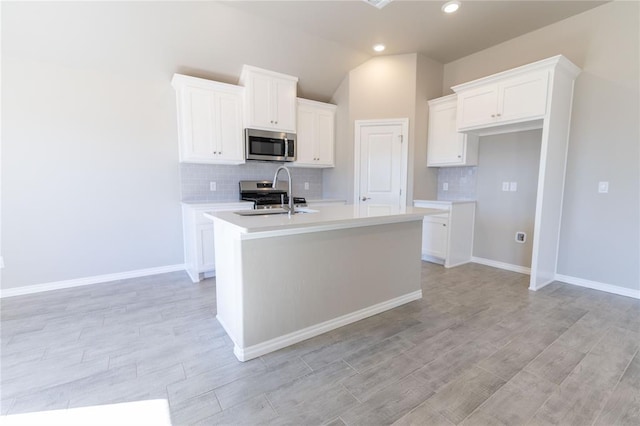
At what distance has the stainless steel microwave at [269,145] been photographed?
377 centimetres

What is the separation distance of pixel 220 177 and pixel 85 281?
195 centimetres

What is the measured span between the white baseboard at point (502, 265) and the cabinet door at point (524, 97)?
6.26 feet

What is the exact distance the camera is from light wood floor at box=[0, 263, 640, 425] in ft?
4.85

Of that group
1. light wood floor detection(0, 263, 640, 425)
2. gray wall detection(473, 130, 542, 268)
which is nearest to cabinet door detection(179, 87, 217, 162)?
light wood floor detection(0, 263, 640, 425)

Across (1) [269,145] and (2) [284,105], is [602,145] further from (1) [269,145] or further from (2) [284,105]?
(1) [269,145]

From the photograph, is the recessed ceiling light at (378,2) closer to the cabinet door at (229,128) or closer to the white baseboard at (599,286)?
the cabinet door at (229,128)

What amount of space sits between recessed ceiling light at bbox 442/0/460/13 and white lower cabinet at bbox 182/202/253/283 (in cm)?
323

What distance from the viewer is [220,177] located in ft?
13.0

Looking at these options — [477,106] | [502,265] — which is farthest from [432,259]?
[477,106]

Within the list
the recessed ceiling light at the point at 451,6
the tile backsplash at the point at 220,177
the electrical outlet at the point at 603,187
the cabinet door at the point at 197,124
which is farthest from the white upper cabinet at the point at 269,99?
the electrical outlet at the point at 603,187

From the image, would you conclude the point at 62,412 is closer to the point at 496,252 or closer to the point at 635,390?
the point at 635,390

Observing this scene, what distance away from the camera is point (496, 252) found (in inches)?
157

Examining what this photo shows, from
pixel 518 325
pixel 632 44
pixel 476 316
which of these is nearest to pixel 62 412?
pixel 476 316

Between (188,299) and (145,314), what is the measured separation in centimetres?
40
